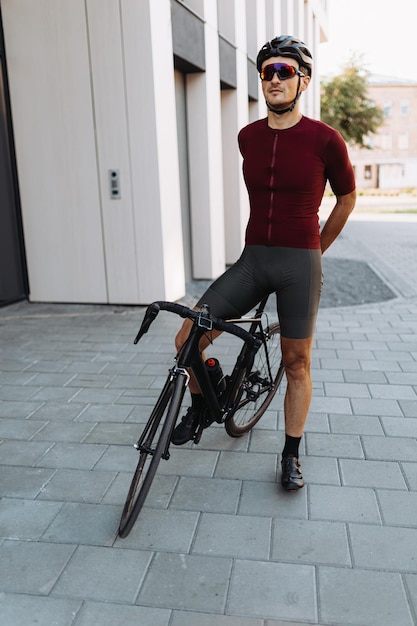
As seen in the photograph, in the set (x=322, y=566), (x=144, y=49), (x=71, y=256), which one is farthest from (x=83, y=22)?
(x=322, y=566)

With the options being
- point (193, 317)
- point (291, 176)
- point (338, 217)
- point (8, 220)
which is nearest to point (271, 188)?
point (291, 176)

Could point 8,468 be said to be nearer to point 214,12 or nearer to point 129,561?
point 129,561

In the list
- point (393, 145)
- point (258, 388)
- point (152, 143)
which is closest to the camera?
point (258, 388)

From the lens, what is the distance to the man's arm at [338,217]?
9.89 feet

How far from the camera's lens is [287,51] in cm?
280

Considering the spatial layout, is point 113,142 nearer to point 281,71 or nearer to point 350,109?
point 281,71

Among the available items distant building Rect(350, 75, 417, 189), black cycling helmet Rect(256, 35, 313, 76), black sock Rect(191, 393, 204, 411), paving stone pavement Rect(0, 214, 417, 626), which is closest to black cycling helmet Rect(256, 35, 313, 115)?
black cycling helmet Rect(256, 35, 313, 76)

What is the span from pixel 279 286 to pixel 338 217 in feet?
1.47

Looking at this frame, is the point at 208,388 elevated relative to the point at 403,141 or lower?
lower

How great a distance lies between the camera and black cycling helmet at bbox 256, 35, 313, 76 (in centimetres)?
280

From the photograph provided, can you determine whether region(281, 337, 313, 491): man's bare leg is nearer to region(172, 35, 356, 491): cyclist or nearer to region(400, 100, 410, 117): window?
region(172, 35, 356, 491): cyclist

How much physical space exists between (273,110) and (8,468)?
7.71 feet

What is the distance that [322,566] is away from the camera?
252 cm

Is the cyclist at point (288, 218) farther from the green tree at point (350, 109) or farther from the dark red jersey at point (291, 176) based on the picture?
the green tree at point (350, 109)
